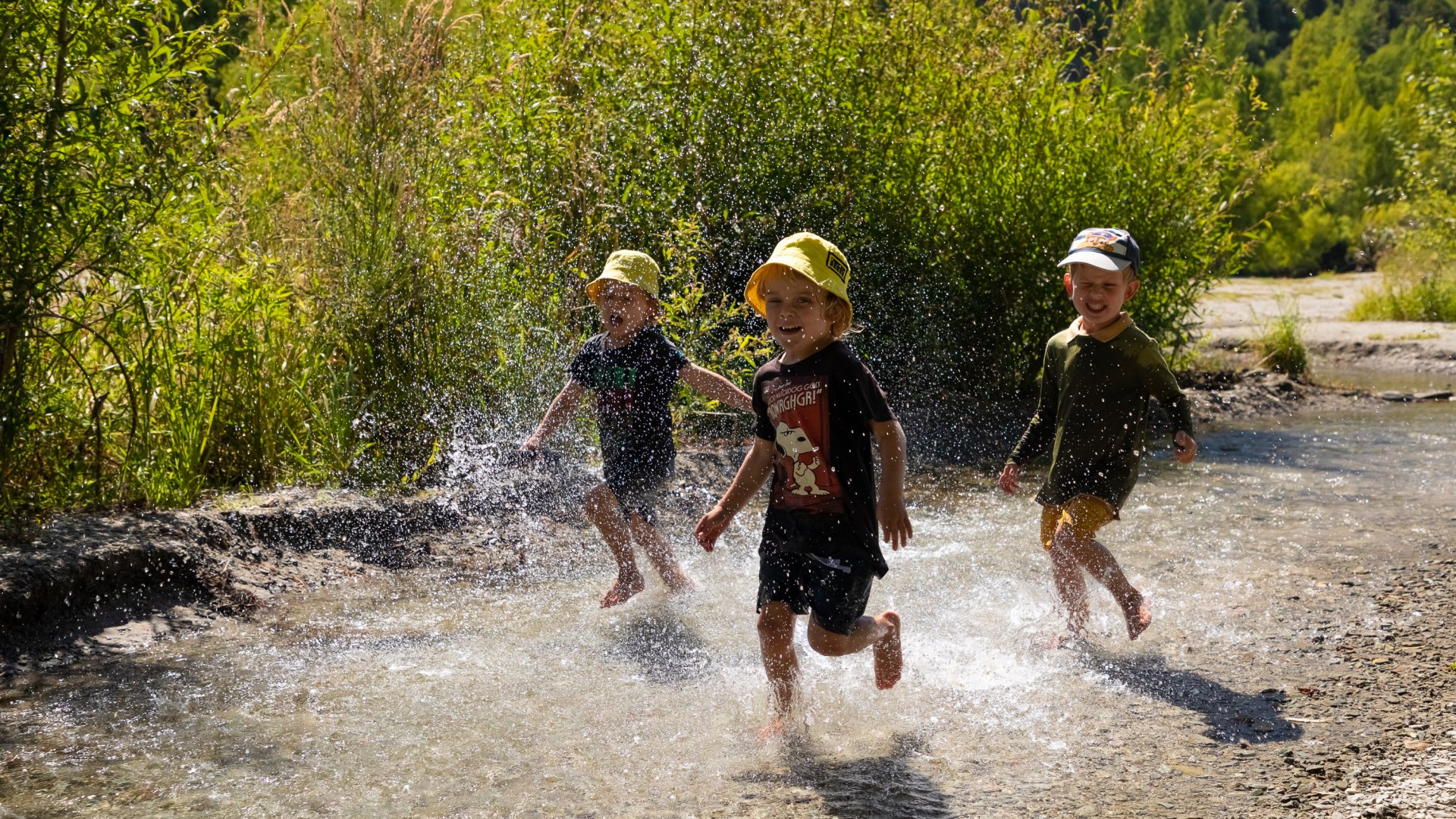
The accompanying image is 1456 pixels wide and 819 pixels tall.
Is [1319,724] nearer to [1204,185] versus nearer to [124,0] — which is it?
[124,0]

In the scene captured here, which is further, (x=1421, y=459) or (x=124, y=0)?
(x=1421, y=459)

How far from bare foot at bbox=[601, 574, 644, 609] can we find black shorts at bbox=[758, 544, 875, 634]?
1434mm

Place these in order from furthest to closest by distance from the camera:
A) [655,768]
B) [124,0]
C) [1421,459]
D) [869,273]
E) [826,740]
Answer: [869,273], [1421,459], [124,0], [826,740], [655,768]

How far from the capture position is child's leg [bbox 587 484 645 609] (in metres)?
5.04

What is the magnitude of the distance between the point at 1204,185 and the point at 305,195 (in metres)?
6.92

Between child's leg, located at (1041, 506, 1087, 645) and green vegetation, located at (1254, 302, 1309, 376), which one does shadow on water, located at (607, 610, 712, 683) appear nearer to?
child's leg, located at (1041, 506, 1087, 645)

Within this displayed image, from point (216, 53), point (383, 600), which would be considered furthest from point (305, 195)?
point (383, 600)

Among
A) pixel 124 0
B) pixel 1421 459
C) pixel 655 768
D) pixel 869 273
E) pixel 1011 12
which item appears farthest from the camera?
pixel 1011 12

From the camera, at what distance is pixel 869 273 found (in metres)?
8.95

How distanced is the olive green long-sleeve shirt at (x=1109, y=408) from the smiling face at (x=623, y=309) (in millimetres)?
1700

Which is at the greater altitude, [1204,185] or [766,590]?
[1204,185]

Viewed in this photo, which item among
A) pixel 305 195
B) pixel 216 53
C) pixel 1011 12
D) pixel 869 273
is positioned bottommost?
pixel 869 273

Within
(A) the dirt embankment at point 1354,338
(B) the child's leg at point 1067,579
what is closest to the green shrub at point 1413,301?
(A) the dirt embankment at point 1354,338

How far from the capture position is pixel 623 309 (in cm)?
514
